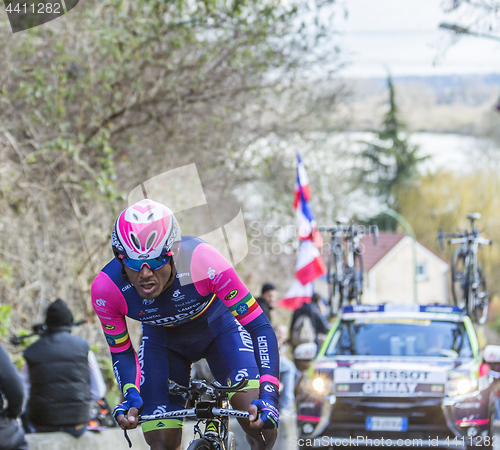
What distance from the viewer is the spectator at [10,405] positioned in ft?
17.1

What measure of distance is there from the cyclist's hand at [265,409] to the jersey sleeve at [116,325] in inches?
31.5

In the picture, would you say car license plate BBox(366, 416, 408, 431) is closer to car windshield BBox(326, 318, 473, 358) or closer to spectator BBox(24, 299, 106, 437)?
car windshield BBox(326, 318, 473, 358)

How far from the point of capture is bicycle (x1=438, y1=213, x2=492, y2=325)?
1248 cm

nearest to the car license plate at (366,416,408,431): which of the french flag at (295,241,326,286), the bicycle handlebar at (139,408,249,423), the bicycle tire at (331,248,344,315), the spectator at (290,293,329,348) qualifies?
the bicycle handlebar at (139,408,249,423)

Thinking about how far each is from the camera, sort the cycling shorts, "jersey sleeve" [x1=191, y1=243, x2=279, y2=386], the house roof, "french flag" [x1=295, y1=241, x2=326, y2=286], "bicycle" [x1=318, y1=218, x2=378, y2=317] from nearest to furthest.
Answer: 1. "jersey sleeve" [x1=191, y1=243, x2=279, y2=386]
2. the cycling shorts
3. "french flag" [x1=295, y1=241, x2=326, y2=286]
4. "bicycle" [x1=318, y1=218, x2=378, y2=317]
5. the house roof

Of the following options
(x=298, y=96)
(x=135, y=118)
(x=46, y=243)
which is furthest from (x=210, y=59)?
(x=46, y=243)

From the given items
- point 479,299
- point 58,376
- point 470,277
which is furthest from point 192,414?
point 479,299

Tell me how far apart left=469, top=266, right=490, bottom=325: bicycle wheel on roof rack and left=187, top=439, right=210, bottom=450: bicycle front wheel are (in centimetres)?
938

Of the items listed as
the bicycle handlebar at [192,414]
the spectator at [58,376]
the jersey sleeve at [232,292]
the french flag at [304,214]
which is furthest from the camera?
the french flag at [304,214]

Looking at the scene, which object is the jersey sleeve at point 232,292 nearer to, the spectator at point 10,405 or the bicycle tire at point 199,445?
the bicycle tire at point 199,445

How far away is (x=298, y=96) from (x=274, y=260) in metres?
6.98

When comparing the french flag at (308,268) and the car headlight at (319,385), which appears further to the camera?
the french flag at (308,268)

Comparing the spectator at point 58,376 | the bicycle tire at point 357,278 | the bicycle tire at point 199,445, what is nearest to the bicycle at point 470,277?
the bicycle tire at point 357,278

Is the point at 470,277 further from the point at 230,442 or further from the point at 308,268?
the point at 230,442
